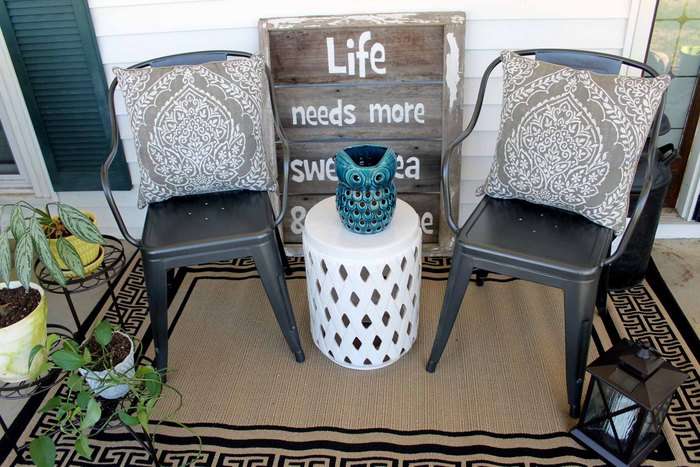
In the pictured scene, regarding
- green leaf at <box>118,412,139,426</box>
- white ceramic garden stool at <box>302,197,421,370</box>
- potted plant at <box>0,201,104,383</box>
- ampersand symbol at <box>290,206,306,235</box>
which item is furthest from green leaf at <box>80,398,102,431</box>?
ampersand symbol at <box>290,206,306,235</box>

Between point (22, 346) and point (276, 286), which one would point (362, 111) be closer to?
point (276, 286)

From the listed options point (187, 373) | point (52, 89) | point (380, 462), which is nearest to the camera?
point (380, 462)

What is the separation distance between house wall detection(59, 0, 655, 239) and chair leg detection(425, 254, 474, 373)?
2.58 ft

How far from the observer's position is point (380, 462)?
5.16 ft

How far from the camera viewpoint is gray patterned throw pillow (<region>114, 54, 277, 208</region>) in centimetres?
175

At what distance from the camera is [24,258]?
142 centimetres

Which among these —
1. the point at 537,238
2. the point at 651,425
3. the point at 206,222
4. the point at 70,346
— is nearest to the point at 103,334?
the point at 70,346

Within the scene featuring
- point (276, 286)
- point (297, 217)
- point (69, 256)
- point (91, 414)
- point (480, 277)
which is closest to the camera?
point (91, 414)

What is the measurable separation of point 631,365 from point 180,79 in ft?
5.00

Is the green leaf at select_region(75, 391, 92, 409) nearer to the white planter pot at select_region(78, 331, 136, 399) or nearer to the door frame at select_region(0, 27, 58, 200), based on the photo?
the white planter pot at select_region(78, 331, 136, 399)

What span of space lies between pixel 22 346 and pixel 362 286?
2.97ft

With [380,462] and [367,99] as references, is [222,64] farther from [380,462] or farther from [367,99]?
[380,462]

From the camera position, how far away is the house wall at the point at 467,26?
79.7 inches

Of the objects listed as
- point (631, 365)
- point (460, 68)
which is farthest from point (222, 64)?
point (631, 365)
